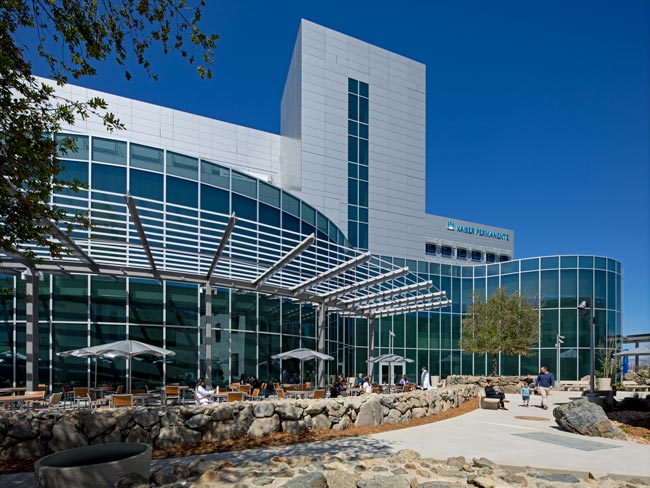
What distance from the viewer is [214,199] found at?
21734mm

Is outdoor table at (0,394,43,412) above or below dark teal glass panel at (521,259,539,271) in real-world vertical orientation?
below

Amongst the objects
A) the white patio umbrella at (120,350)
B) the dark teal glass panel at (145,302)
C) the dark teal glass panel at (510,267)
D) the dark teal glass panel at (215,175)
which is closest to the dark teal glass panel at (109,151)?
the dark teal glass panel at (215,175)

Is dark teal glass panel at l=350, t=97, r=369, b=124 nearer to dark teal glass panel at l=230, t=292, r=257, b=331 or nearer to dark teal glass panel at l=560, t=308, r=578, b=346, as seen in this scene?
dark teal glass panel at l=560, t=308, r=578, b=346

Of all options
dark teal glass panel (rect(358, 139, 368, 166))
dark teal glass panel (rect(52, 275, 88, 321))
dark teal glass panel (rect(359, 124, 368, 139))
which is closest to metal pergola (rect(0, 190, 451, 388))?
dark teal glass panel (rect(52, 275, 88, 321))

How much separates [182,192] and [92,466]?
626 inches

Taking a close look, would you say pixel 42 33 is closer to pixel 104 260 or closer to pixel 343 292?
pixel 104 260

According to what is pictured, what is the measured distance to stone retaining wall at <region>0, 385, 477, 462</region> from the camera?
9875 millimetres

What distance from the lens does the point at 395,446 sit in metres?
11.1

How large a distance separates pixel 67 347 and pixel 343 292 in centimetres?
1096

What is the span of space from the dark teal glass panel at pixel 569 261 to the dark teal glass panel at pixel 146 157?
1298 inches

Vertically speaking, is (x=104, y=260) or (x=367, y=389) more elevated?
(x=104, y=260)

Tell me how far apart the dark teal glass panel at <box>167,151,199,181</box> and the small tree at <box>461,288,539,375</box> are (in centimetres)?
2302

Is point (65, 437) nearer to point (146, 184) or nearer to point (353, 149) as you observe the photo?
point (146, 184)

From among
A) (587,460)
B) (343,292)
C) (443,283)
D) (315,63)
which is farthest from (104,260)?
(443,283)
